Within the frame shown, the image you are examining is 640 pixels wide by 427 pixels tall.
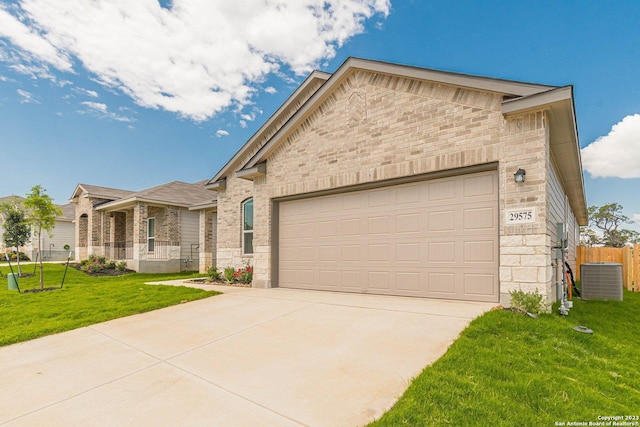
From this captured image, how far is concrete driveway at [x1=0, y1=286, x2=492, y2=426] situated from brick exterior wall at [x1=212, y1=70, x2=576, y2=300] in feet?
5.30

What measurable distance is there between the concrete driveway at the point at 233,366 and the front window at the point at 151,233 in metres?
14.3

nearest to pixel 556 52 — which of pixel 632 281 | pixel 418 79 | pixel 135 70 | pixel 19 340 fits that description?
pixel 418 79

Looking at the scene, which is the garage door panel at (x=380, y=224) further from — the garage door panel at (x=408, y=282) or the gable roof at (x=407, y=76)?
the gable roof at (x=407, y=76)

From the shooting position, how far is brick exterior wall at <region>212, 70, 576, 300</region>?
5836 millimetres

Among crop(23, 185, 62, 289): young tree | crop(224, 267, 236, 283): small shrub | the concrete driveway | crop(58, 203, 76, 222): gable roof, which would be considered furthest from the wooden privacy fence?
crop(58, 203, 76, 222): gable roof

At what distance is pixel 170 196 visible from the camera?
19.4 m

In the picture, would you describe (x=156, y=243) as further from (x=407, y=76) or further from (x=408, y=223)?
(x=407, y=76)

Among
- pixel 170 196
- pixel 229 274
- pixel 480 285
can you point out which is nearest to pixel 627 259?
pixel 480 285

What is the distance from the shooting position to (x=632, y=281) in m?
12.2

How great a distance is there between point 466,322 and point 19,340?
741cm

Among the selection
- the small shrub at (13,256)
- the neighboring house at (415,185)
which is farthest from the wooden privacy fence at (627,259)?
the small shrub at (13,256)

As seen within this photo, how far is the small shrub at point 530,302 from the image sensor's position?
18.1 feet

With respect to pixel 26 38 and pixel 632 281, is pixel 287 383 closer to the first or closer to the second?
pixel 632 281

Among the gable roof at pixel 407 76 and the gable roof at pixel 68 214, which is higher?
the gable roof at pixel 407 76
